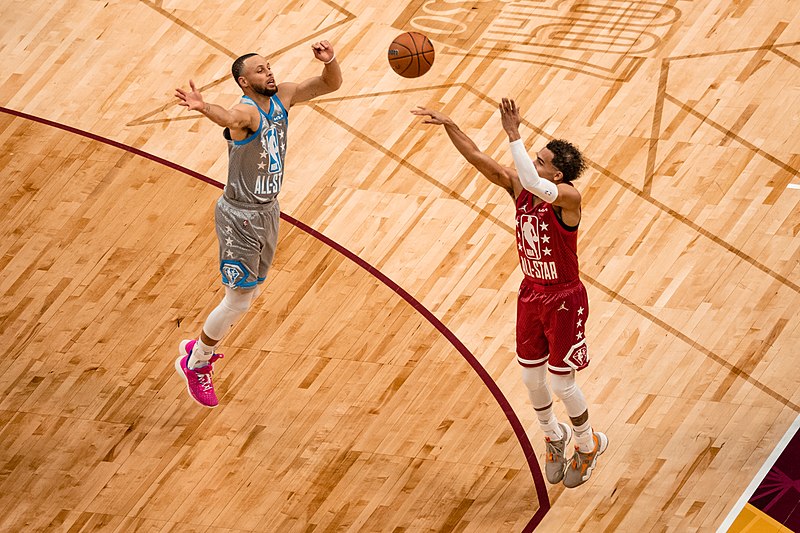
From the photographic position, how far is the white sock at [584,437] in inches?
291

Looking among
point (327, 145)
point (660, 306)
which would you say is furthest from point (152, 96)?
point (660, 306)

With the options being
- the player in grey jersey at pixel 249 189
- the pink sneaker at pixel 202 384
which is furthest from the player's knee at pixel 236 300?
the pink sneaker at pixel 202 384

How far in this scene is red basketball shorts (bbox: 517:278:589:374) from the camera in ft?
23.3

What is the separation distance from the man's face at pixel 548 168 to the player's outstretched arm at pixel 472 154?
0.51 feet

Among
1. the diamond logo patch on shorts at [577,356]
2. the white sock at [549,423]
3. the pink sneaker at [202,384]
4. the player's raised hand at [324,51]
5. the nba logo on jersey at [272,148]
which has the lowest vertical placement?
the pink sneaker at [202,384]

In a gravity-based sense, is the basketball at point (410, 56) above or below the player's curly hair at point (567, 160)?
below

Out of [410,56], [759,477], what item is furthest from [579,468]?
[410,56]

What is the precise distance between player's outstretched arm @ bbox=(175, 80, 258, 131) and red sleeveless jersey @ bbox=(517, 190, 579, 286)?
5.40ft

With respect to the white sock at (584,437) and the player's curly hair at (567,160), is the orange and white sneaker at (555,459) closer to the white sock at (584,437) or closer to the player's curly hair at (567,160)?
the white sock at (584,437)

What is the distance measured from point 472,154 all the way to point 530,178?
0.39 metres

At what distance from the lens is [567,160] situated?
22.5ft

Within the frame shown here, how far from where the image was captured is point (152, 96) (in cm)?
1031

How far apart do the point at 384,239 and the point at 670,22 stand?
329cm

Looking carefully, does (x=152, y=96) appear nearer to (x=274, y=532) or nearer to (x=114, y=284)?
Result: (x=114, y=284)
